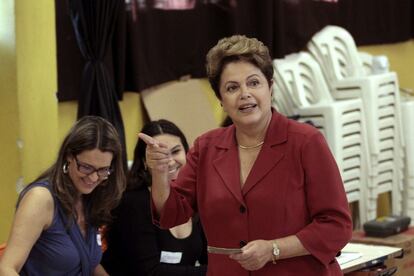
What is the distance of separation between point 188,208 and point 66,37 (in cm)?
217

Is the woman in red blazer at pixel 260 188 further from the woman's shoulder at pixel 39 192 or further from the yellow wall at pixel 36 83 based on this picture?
the yellow wall at pixel 36 83

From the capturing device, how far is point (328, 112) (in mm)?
5188

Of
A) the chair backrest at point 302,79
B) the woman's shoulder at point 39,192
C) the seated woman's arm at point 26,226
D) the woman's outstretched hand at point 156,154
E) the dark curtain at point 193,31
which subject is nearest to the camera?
the woman's outstretched hand at point 156,154

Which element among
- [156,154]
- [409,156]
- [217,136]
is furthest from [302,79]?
[156,154]

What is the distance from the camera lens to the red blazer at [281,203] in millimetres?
2168

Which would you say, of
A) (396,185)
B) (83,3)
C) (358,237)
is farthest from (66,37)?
(396,185)

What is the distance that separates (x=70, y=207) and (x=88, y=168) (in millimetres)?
158

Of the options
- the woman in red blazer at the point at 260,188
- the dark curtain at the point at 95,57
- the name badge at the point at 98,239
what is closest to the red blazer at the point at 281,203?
the woman in red blazer at the point at 260,188

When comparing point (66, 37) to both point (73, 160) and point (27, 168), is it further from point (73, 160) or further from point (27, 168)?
point (73, 160)

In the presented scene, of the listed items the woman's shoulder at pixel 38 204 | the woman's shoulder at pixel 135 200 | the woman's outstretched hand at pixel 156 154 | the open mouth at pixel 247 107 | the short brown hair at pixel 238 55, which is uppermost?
the short brown hair at pixel 238 55

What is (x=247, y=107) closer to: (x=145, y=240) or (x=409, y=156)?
(x=145, y=240)

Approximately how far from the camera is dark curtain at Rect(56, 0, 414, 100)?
441 cm

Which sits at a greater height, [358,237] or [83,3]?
[83,3]

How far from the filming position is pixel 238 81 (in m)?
2.22
